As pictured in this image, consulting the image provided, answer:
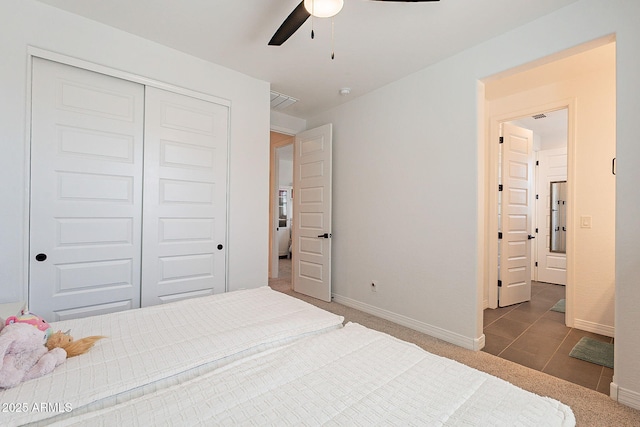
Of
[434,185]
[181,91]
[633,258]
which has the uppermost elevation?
[181,91]

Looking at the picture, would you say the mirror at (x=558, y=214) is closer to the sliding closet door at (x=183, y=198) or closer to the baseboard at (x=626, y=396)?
the baseboard at (x=626, y=396)

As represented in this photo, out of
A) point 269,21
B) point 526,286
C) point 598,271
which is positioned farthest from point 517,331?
point 269,21

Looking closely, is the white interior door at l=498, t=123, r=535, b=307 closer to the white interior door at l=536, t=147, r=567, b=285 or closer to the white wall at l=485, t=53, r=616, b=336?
the white wall at l=485, t=53, r=616, b=336

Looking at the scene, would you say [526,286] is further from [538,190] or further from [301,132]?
[301,132]

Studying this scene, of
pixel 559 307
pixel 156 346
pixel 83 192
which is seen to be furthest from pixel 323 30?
pixel 559 307

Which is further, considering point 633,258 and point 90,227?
point 90,227

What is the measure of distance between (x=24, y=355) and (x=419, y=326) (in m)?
2.95

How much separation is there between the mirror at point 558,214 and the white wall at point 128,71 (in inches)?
213

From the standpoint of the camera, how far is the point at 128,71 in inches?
95.6

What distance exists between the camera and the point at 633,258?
1781mm

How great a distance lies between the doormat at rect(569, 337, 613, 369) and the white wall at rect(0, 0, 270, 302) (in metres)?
3.08

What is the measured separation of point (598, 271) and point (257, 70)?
4.20 meters

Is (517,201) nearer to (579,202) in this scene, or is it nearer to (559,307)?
(579,202)

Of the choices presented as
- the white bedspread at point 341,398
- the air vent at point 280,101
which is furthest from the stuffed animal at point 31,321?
the air vent at point 280,101
